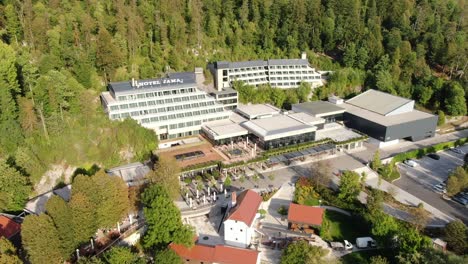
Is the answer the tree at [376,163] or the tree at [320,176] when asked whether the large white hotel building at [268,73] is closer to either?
the tree at [376,163]

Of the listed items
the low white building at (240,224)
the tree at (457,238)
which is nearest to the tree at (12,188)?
the low white building at (240,224)

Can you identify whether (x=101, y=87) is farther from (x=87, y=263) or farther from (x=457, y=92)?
(x=457, y=92)

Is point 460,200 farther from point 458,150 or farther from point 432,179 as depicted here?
point 458,150

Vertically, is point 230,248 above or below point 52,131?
below

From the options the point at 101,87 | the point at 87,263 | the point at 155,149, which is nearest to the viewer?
the point at 87,263

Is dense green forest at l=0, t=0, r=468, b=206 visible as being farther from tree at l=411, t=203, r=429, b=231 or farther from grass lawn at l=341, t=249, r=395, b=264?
tree at l=411, t=203, r=429, b=231

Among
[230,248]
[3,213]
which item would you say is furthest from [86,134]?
[230,248]
